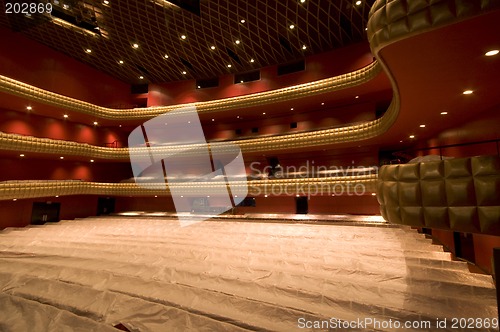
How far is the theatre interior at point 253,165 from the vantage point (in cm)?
318

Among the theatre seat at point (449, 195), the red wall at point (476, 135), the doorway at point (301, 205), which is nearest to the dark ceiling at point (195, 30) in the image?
the red wall at point (476, 135)

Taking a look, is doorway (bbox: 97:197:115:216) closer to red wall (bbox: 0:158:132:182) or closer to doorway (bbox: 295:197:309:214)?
red wall (bbox: 0:158:132:182)

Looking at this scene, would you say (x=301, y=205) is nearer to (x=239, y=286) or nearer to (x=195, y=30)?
(x=239, y=286)

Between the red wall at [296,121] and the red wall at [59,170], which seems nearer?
the red wall at [59,170]

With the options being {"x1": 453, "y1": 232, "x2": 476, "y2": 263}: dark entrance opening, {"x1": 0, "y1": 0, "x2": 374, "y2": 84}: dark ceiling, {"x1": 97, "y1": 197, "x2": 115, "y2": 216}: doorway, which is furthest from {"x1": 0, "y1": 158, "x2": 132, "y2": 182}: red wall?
{"x1": 453, "y1": 232, "x2": 476, "y2": 263}: dark entrance opening

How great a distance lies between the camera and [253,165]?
1432cm

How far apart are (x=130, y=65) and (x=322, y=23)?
412 inches

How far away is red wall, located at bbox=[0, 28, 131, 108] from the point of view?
11055 mm

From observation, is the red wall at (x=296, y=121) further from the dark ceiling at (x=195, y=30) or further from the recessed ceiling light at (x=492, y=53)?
the recessed ceiling light at (x=492, y=53)

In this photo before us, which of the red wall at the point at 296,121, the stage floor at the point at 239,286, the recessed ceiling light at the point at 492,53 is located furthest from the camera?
the red wall at the point at 296,121

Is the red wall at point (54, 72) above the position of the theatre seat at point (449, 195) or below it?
above

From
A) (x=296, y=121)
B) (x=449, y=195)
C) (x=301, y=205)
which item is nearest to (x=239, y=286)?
(x=449, y=195)

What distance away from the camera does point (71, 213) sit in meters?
13.2

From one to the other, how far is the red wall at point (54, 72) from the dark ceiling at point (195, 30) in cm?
40
